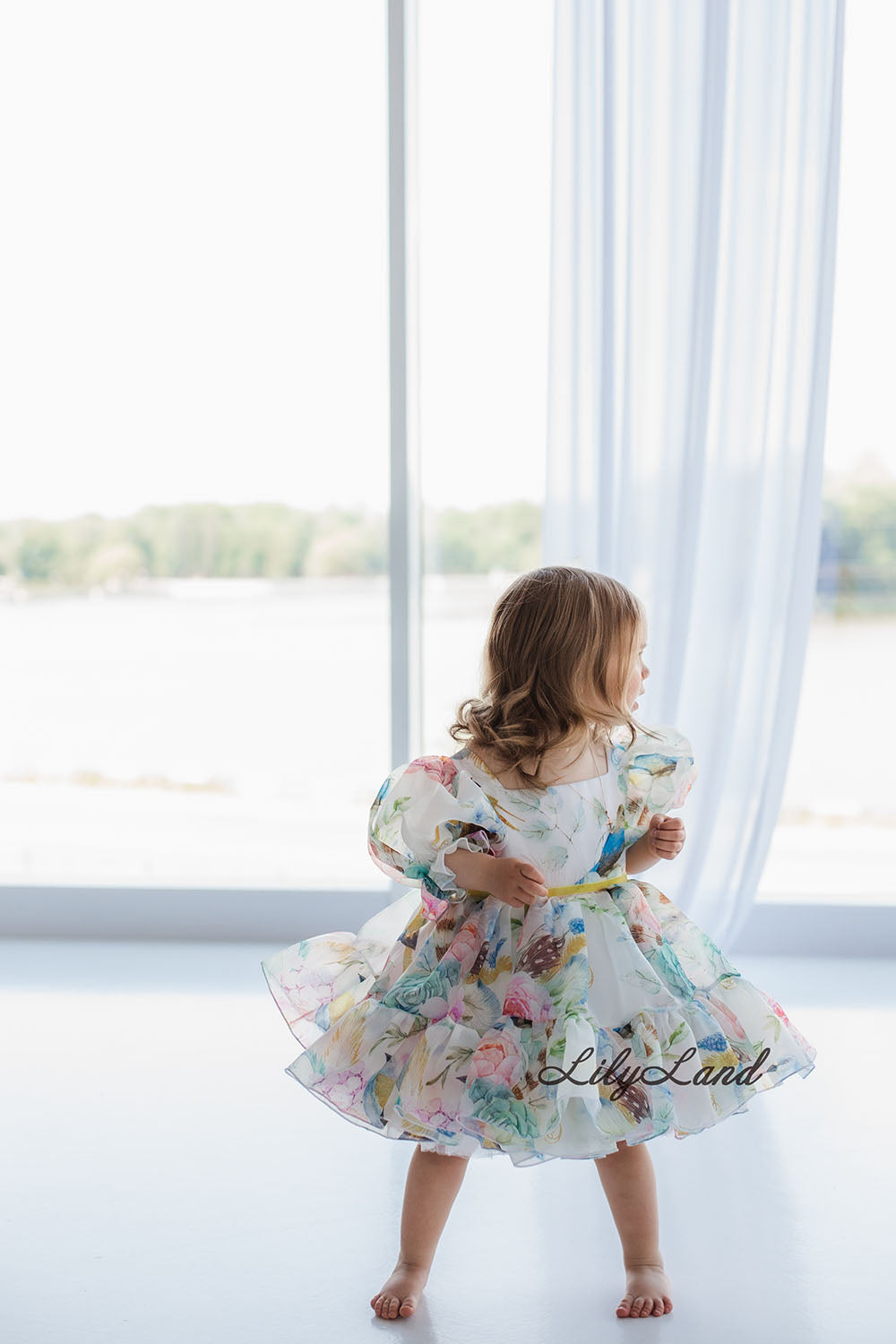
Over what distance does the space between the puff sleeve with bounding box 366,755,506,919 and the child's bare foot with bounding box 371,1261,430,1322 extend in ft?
1.28

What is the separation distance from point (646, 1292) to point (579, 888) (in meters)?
0.44

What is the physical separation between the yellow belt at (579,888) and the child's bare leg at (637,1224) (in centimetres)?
28

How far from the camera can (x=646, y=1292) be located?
138 cm

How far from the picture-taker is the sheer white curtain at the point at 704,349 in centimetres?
219

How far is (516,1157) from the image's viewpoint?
128cm

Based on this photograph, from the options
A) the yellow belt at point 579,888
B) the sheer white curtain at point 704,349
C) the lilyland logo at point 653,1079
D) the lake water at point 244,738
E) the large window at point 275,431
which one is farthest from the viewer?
the lake water at point 244,738

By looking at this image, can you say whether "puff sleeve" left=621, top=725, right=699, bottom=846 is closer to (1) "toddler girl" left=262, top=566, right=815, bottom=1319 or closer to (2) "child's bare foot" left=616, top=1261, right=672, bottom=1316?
(1) "toddler girl" left=262, top=566, right=815, bottom=1319

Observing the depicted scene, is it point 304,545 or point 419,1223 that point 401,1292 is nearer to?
point 419,1223

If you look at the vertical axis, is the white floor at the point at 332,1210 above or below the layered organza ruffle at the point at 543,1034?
below

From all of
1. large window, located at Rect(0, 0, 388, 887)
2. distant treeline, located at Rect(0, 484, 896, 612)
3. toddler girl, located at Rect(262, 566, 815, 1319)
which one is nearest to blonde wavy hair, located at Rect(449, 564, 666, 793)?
toddler girl, located at Rect(262, 566, 815, 1319)

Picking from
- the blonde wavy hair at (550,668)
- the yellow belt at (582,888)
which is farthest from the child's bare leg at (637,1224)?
the blonde wavy hair at (550,668)

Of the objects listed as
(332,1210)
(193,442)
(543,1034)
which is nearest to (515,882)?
(543,1034)

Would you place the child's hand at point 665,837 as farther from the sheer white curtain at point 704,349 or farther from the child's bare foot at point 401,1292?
the sheer white curtain at point 704,349

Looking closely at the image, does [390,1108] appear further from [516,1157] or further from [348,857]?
[348,857]
